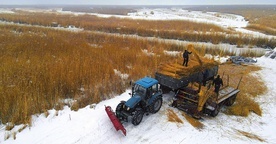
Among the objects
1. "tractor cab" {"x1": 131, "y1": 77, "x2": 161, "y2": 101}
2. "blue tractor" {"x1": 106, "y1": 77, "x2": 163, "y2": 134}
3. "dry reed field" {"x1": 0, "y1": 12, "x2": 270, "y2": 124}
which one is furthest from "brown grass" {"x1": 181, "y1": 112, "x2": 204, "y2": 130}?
"dry reed field" {"x1": 0, "y1": 12, "x2": 270, "y2": 124}

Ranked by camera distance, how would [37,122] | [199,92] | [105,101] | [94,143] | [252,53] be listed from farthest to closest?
[252,53] → [105,101] → [199,92] → [37,122] → [94,143]

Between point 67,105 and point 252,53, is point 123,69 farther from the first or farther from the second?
point 252,53

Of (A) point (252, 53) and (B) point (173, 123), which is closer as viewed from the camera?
(B) point (173, 123)

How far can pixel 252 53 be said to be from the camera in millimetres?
20438

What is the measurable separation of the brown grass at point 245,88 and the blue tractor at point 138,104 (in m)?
3.99

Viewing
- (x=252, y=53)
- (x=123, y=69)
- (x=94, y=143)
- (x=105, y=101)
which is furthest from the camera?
(x=252, y=53)

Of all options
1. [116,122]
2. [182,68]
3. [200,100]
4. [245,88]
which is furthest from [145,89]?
[245,88]

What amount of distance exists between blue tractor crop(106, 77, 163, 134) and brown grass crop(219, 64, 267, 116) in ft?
13.1

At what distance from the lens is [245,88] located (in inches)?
471

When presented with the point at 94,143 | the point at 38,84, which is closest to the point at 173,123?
the point at 94,143

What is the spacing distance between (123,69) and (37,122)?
7025 millimetres

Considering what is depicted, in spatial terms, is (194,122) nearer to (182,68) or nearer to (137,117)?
(137,117)

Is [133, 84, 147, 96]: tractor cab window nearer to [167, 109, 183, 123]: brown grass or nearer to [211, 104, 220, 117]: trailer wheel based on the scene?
[167, 109, 183, 123]: brown grass

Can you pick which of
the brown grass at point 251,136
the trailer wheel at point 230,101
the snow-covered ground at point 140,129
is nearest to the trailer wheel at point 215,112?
the snow-covered ground at point 140,129
